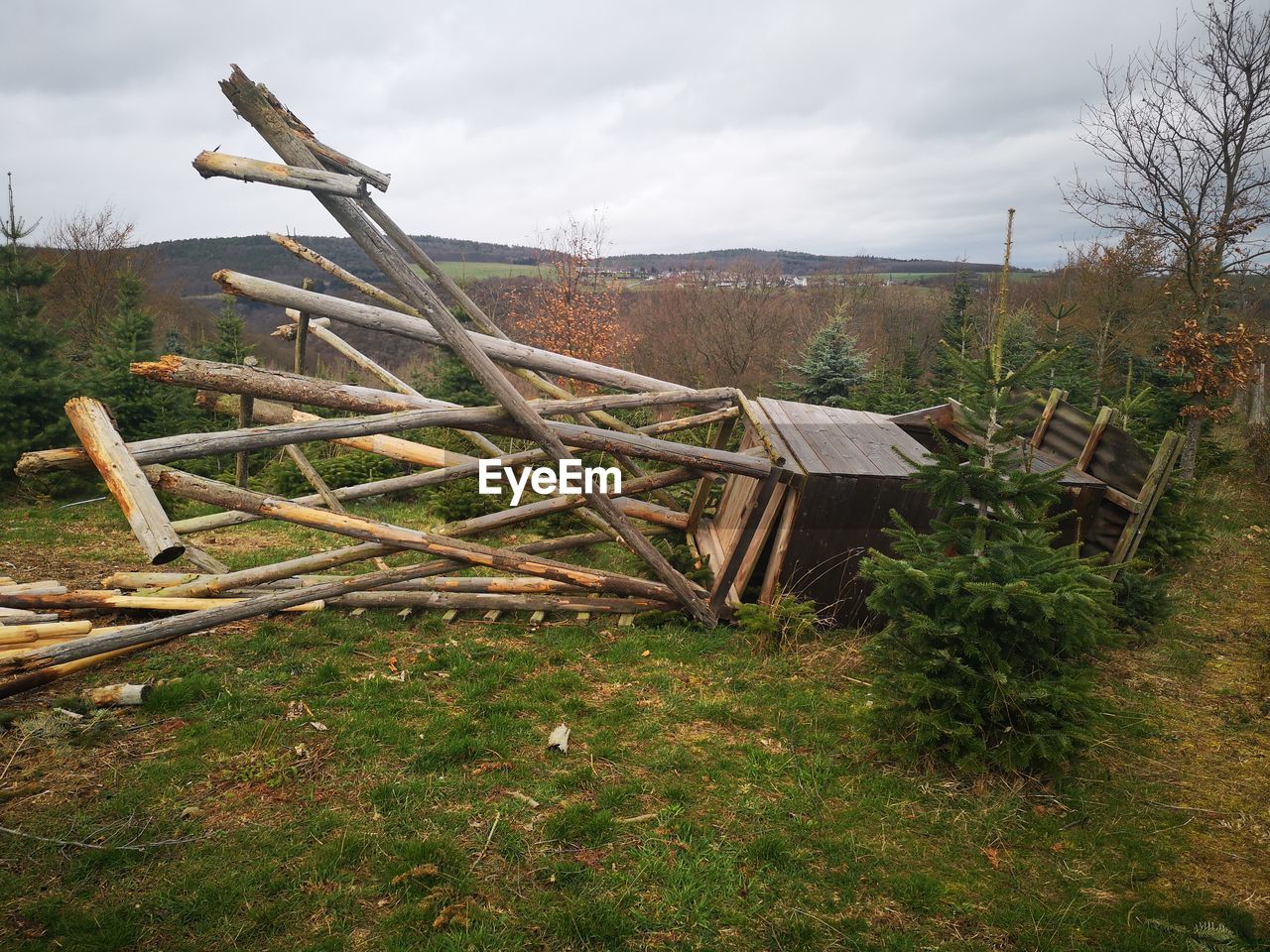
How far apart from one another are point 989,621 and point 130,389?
14.7m

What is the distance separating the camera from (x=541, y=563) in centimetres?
633

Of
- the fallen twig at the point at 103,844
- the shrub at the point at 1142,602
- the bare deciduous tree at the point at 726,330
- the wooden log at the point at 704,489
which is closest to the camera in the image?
the fallen twig at the point at 103,844

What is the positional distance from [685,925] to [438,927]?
1.10 metres

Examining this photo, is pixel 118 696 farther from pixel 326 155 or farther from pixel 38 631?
pixel 326 155

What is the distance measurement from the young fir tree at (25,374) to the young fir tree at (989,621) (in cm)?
1362

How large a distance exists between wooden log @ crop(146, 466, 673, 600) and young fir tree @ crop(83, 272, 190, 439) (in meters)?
8.69

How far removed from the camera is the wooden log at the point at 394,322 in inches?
225

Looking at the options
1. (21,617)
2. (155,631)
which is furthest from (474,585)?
(21,617)

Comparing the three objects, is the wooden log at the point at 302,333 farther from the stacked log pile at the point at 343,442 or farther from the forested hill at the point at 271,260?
the forested hill at the point at 271,260

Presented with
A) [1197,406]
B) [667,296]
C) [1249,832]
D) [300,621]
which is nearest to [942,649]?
[1249,832]

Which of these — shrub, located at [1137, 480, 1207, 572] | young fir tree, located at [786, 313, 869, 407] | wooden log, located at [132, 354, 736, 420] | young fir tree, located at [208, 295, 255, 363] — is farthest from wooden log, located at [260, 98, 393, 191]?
young fir tree, located at [786, 313, 869, 407]

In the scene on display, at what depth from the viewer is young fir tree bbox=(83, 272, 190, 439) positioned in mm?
12172

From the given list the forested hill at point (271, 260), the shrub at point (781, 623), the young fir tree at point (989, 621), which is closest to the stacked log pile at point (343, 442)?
the shrub at point (781, 623)

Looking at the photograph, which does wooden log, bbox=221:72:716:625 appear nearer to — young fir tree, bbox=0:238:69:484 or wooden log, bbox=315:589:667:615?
wooden log, bbox=315:589:667:615
